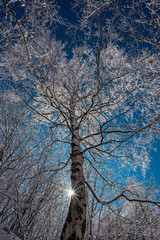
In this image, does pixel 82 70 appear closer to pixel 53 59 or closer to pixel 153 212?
pixel 53 59

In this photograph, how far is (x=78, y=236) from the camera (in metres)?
1.22

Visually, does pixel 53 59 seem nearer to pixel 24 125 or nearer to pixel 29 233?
pixel 24 125

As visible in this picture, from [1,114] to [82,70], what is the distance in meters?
2.79

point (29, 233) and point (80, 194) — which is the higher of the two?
point (80, 194)

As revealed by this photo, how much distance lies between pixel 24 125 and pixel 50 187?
1797mm

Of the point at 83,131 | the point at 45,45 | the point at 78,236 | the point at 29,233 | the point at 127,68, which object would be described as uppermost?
the point at 127,68

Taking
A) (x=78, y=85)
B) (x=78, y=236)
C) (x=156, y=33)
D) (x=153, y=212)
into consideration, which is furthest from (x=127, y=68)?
(x=153, y=212)

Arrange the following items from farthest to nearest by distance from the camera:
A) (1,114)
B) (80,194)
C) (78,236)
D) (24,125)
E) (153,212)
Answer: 1. (153,212)
2. (24,125)
3. (1,114)
4. (80,194)
5. (78,236)

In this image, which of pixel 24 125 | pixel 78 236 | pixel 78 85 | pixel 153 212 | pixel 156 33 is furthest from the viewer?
pixel 153 212

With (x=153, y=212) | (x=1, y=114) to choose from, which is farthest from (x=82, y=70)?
(x=153, y=212)

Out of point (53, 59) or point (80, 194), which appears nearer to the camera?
point (80, 194)

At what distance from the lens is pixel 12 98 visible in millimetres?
3031

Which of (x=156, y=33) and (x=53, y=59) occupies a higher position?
(x=156, y=33)

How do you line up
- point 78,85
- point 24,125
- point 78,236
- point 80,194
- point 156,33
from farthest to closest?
point 78,85 < point 24,125 < point 156,33 < point 80,194 < point 78,236
